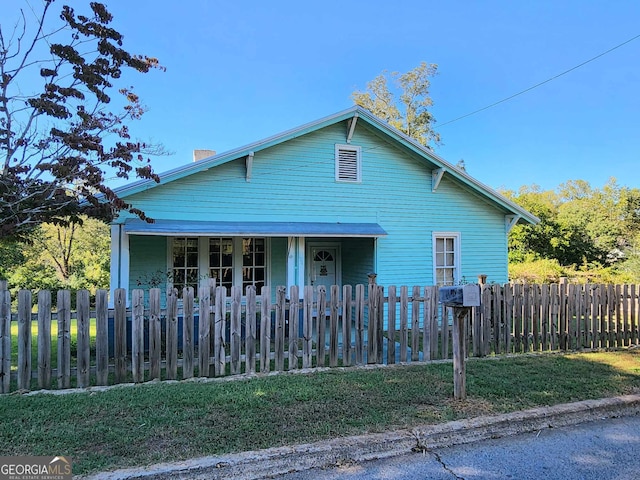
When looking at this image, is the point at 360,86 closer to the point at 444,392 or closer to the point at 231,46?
the point at 231,46

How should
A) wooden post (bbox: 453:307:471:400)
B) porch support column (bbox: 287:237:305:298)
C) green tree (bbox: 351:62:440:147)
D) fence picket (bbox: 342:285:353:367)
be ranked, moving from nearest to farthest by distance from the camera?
wooden post (bbox: 453:307:471:400) → fence picket (bbox: 342:285:353:367) → porch support column (bbox: 287:237:305:298) → green tree (bbox: 351:62:440:147)

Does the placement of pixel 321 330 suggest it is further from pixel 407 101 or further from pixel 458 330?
pixel 407 101

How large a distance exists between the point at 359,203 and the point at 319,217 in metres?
1.23

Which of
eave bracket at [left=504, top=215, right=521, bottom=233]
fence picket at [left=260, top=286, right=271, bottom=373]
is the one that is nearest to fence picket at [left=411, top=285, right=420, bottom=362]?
fence picket at [left=260, top=286, right=271, bottom=373]

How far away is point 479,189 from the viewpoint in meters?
11.1

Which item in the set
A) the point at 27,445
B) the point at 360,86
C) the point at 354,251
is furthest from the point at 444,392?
the point at 360,86

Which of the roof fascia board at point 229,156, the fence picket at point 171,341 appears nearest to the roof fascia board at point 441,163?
the roof fascia board at point 229,156

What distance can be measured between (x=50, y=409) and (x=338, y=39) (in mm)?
20999

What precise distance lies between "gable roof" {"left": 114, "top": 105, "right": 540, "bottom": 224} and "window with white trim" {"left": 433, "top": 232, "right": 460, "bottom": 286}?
5.30 feet

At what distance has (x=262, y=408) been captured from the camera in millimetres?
4133

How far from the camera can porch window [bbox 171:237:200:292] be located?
9.79 m

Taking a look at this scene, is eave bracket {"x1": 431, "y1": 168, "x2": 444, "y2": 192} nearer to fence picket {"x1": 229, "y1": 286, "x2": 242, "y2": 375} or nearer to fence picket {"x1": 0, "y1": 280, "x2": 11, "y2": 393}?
fence picket {"x1": 229, "y1": 286, "x2": 242, "y2": 375}

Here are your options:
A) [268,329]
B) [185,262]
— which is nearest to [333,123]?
[185,262]

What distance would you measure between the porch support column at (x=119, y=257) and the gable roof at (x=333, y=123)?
82cm
